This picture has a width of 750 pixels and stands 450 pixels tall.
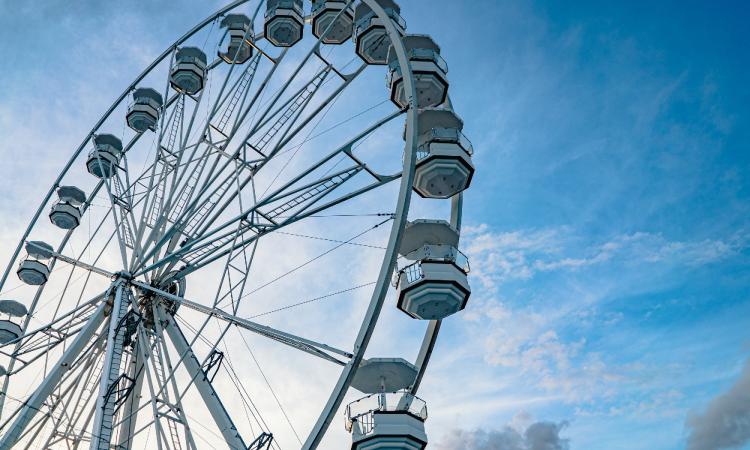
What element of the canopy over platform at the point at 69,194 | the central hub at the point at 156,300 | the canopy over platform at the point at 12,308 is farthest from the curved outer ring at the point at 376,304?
the canopy over platform at the point at 12,308

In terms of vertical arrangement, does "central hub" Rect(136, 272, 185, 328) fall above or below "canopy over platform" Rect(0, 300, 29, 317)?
below

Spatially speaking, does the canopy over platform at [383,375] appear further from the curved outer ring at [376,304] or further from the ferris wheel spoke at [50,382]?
the ferris wheel spoke at [50,382]

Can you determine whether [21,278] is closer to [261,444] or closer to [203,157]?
[203,157]

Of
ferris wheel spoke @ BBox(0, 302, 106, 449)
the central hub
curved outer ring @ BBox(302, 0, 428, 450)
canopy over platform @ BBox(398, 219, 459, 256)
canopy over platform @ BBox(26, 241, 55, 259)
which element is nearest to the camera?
curved outer ring @ BBox(302, 0, 428, 450)

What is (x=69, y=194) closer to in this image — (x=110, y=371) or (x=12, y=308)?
(x=12, y=308)

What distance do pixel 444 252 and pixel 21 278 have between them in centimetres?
1587

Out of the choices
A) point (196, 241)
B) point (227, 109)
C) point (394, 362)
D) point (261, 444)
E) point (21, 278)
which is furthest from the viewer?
point (21, 278)

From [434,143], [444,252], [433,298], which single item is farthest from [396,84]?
[433,298]

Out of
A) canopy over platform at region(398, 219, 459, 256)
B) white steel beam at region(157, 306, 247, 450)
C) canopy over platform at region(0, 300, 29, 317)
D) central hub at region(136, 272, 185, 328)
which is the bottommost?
white steel beam at region(157, 306, 247, 450)

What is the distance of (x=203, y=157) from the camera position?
22547 mm

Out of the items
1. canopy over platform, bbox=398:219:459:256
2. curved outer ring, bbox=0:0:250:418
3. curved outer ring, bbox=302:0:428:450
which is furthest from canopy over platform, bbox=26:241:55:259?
curved outer ring, bbox=302:0:428:450

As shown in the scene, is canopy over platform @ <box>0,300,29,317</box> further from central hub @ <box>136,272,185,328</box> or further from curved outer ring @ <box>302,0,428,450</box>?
curved outer ring @ <box>302,0,428,450</box>

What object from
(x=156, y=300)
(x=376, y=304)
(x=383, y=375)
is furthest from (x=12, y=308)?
(x=376, y=304)

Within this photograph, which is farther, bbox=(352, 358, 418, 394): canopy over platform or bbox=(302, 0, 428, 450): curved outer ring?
bbox=(352, 358, 418, 394): canopy over platform
